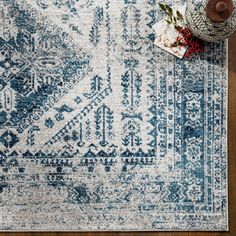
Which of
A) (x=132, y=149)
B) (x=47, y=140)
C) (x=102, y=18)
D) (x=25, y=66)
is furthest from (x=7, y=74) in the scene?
(x=132, y=149)

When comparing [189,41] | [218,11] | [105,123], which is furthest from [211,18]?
[105,123]

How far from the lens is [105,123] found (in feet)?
6.04

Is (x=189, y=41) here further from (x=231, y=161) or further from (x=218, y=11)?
(x=231, y=161)

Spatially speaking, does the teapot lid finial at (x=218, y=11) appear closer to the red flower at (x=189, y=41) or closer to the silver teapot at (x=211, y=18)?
the silver teapot at (x=211, y=18)

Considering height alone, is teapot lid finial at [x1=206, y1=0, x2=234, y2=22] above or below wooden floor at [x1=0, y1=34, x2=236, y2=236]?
above

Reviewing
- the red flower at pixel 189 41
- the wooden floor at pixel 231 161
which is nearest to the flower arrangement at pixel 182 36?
the red flower at pixel 189 41

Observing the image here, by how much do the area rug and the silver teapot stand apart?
12 cm

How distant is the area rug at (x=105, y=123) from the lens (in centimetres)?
184

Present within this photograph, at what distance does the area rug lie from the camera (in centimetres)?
184

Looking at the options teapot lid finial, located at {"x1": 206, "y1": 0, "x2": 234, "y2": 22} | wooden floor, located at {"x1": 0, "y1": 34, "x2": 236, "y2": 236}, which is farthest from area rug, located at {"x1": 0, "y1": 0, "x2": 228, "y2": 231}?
teapot lid finial, located at {"x1": 206, "y1": 0, "x2": 234, "y2": 22}

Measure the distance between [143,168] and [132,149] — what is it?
0.25ft

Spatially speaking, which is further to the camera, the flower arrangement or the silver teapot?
the flower arrangement

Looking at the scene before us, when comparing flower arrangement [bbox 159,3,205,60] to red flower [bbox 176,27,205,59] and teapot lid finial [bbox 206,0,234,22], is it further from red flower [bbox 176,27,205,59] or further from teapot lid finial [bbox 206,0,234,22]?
teapot lid finial [bbox 206,0,234,22]

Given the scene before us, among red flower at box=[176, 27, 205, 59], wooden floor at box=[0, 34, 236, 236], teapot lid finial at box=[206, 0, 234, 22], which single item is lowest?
wooden floor at box=[0, 34, 236, 236]
